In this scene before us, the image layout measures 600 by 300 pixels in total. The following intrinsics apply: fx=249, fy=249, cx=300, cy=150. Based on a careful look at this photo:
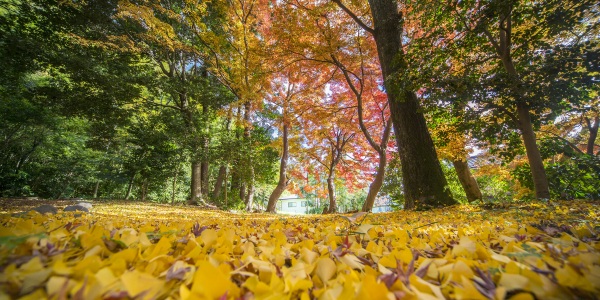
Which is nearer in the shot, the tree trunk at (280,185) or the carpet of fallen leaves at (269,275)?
the carpet of fallen leaves at (269,275)

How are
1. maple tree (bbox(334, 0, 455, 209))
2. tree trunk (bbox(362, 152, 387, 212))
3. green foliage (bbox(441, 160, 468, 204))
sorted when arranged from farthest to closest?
green foliage (bbox(441, 160, 468, 204)), tree trunk (bbox(362, 152, 387, 212)), maple tree (bbox(334, 0, 455, 209))

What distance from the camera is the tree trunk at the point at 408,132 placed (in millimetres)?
3732

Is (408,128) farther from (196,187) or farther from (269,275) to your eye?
(196,187)

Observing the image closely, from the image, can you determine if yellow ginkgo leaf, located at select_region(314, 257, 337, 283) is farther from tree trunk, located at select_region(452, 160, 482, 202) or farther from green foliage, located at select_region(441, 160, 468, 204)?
green foliage, located at select_region(441, 160, 468, 204)

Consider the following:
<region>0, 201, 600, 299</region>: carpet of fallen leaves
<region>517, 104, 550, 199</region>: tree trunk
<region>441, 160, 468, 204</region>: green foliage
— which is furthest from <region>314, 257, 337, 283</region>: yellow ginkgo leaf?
<region>441, 160, 468, 204</region>: green foliage

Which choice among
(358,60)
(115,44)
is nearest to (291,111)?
(358,60)

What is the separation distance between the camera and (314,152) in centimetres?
1384

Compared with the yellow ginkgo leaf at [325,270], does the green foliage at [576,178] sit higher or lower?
higher

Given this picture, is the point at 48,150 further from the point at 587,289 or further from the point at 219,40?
the point at 587,289

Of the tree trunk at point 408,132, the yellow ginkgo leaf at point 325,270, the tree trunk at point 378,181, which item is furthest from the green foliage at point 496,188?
the yellow ginkgo leaf at point 325,270

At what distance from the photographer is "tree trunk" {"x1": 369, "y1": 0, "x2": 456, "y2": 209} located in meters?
3.73

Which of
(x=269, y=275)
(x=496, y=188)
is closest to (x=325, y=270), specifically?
(x=269, y=275)

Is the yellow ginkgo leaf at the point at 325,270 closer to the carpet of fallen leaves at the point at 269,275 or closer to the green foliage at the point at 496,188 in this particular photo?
the carpet of fallen leaves at the point at 269,275

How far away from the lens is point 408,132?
407cm
